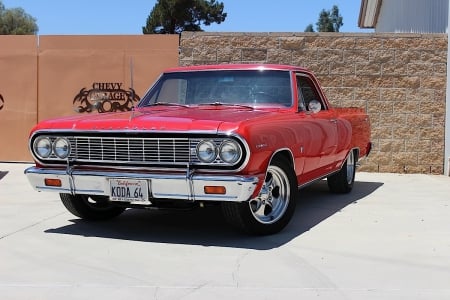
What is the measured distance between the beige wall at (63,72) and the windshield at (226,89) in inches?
174

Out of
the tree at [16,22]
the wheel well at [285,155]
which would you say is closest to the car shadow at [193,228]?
the wheel well at [285,155]

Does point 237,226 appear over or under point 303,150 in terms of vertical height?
under

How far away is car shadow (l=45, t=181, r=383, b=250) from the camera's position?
5430mm

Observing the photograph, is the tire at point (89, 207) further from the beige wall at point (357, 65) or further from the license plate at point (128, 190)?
the beige wall at point (357, 65)

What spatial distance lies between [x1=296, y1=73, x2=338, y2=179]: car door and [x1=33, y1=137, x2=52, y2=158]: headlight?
2505 mm

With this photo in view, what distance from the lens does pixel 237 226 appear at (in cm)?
537

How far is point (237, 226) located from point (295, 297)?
59.3 inches

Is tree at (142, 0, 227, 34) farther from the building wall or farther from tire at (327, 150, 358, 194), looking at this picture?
tire at (327, 150, 358, 194)

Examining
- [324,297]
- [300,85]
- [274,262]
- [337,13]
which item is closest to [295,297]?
[324,297]

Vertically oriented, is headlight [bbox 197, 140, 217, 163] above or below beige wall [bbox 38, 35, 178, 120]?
below

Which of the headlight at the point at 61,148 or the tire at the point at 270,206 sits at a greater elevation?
the headlight at the point at 61,148

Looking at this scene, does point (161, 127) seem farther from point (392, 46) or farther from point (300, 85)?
point (392, 46)

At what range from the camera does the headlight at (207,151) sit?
4965 mm

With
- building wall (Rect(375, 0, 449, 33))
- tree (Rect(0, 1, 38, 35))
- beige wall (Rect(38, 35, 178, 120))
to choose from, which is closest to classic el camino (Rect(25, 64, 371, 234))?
beige wall (Rect(38, 35, 178, 120))
